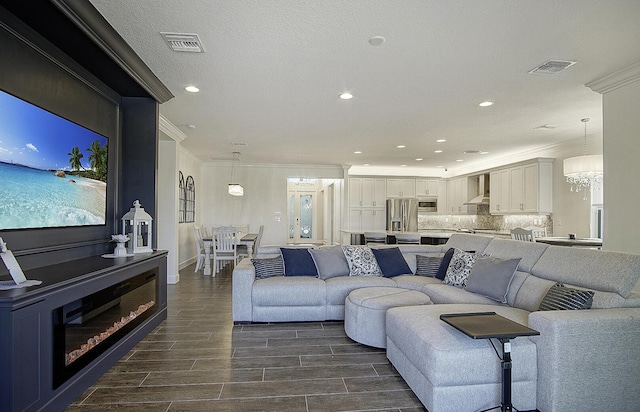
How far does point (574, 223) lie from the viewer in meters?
6.62

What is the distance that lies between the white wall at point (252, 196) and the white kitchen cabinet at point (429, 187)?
9.79 ft

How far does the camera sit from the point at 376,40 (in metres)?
2.85

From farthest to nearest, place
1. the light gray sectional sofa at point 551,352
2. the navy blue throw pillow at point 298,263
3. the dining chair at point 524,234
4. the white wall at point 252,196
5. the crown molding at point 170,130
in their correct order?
the white wall at point 252,196 < the dining chair at point 524,234 < the crown molding at point 170,130 < the navy blue throw pillow at point 298,263 < the light gray sectional sofa at point 551,352

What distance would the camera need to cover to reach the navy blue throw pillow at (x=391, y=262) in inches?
177

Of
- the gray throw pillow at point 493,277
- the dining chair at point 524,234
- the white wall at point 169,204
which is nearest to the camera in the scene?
the gray throw pillow at point 493,277

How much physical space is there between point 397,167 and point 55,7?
30.6 ft

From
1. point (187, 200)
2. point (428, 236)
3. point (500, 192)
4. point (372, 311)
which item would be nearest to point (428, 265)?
point (372, 311)

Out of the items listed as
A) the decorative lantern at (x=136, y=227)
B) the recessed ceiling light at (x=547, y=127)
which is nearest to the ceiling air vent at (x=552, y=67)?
the recessed ceiling light at (x=547, y=127)

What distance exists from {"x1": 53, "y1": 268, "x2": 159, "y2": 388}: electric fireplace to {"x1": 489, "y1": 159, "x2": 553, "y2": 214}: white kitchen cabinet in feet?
23.3

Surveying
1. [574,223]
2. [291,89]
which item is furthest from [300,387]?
[574,223]

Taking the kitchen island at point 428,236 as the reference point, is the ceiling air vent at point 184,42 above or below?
above

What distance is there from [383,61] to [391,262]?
8.02 feet

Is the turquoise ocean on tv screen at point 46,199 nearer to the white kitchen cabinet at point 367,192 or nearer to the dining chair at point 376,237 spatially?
the dining chair at point 376,237

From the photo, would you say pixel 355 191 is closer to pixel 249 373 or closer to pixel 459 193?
pixel 459 193
